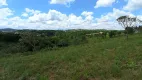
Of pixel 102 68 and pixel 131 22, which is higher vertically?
pixel 131 22

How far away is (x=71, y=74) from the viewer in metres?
5.43

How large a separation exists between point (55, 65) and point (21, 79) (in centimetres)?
144

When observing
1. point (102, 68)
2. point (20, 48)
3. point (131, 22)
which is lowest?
point (20, 48)

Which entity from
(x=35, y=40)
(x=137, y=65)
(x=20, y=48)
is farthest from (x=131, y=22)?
(x=137, y=65)

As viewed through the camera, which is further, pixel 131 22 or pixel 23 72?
pixel 131 22

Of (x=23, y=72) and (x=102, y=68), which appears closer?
(x=102, y=68)

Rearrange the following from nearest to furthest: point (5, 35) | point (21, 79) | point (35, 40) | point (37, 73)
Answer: point (21, 79)
point (37, 73)
point (35, 40)
point (5, 35)

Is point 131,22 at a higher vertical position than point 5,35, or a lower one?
higher

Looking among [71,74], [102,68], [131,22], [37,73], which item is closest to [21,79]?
[37,73]

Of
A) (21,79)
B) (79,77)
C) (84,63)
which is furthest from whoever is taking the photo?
(84,63)

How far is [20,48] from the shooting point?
20625mm

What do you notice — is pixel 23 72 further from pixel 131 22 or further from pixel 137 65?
pixel 131 22

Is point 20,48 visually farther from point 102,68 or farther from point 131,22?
point 102,68

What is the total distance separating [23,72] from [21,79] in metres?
0.65
